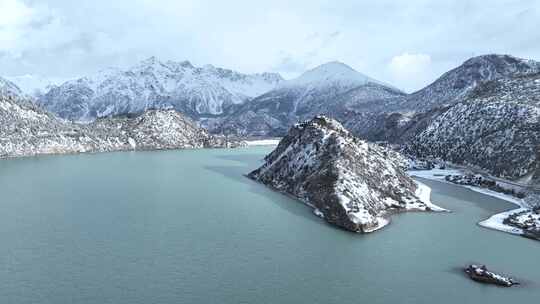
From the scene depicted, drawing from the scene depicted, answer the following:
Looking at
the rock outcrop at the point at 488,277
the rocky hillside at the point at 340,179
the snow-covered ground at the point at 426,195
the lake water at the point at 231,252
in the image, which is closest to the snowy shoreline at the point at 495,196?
the lake water at the point at 231,252

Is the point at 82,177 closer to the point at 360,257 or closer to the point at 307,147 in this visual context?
the point at 307,147

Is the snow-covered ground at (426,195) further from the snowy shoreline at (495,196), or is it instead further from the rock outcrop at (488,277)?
the rock outcrop at (488,277)

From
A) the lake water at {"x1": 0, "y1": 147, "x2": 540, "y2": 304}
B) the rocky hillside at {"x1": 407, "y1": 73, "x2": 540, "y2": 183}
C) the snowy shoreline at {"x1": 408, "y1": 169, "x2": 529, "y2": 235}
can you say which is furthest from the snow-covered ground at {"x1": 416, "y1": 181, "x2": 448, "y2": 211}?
the rocky hillside at {"x1": 407, "y1": 73, "x2": 540, "y2": 183}

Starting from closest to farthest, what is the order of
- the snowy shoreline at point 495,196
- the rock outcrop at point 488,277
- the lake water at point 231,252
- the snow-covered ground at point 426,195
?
1. the lake water at point 231,252
2. the rock outcrop at point 488,277
3. the snowy shoreline at point 495,196
4. the snow-covered ground at point 426,195

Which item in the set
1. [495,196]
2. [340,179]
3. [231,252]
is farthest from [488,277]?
[495,196]

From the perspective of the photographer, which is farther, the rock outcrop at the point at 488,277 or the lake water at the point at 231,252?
the rock outcrop at the point at 488,277

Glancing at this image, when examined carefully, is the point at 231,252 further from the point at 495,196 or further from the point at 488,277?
the point at 495,196

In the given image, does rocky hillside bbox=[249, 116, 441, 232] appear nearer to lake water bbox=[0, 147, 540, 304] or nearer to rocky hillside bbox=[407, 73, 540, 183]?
lake water bbox=[0, 147, 540, 304]
